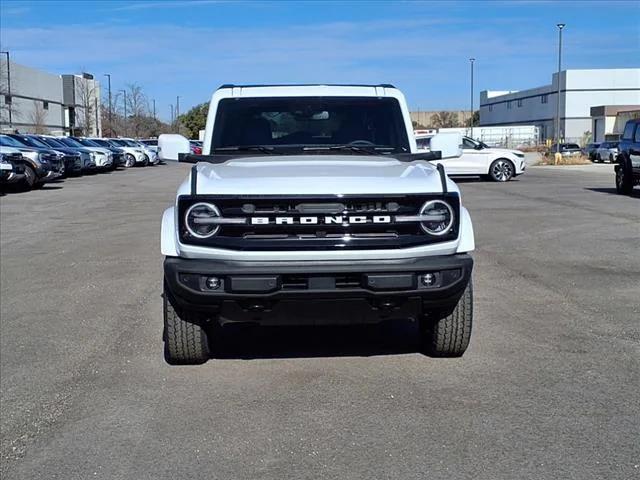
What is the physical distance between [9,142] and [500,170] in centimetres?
1594

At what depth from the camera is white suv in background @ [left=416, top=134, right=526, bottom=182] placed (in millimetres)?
26172

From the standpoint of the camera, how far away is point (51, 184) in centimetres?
2714

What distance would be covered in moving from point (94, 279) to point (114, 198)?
12521 mm

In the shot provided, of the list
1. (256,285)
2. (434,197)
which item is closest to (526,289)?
(434,197)

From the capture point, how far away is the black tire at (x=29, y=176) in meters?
22.5


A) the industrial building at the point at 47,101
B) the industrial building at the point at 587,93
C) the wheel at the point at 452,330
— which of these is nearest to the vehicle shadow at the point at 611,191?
the wheel at the point at 452,330

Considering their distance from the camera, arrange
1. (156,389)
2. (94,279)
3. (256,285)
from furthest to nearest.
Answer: (94,279) < (156,389) < (256,285)

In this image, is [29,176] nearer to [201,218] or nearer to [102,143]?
[102,143]

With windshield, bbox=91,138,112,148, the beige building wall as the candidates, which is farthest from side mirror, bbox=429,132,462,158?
the beige building wall

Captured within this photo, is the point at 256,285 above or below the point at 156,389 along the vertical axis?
above

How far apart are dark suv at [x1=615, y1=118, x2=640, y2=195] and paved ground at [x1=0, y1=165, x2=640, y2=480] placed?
1061cm

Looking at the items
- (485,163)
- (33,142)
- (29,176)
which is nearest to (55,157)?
(29,176)

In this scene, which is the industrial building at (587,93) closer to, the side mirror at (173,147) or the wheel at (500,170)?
the wheel at (500,170)

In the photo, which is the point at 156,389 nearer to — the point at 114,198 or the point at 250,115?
the point at 250,115
